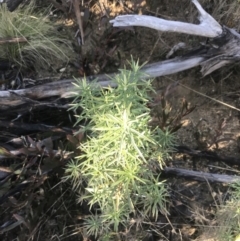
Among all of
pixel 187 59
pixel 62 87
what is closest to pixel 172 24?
pixel 187 59

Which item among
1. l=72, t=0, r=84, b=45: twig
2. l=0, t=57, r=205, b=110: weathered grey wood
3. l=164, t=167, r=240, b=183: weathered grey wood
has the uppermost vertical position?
l=72, t=0, r=84, b=45: twig

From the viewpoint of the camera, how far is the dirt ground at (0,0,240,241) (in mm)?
3014

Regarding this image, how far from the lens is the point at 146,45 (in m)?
3.47

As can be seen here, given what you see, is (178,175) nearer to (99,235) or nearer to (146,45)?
(99,235)

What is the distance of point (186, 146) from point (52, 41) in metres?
1.23

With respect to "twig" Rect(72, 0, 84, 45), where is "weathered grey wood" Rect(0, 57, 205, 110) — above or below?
below

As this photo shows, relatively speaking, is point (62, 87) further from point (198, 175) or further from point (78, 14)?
point (198, 175)

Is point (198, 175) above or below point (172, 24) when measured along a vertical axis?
below

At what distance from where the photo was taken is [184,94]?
3355 mm

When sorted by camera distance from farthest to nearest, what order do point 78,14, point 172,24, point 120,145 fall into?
point 78,14
point 172,24
point 120,145

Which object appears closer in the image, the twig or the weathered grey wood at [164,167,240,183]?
the weathered grey wood at [164,167,240,183]

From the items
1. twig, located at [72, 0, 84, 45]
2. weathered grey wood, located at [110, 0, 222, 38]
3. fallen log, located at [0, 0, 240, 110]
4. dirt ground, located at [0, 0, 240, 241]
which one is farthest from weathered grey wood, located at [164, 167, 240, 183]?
twig, located at [72, 0, 84, 45]

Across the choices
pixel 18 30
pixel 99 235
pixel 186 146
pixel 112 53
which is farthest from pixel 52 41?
pixel 99 235

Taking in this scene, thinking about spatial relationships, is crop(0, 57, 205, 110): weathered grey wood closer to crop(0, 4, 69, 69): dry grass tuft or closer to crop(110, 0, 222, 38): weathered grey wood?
crop(110, 0, 222, 38): weathered grey wood
